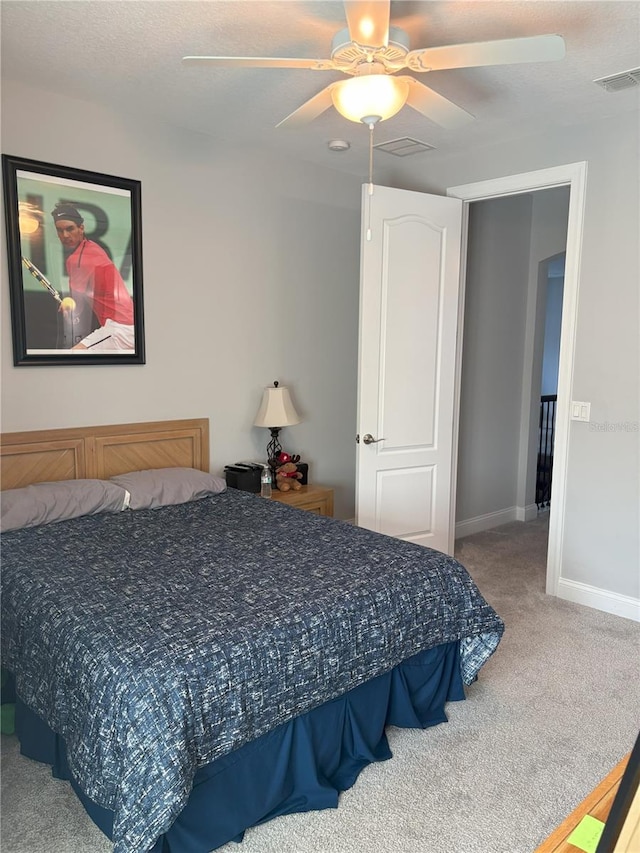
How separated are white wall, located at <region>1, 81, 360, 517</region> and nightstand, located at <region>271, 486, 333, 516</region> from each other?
41 cm

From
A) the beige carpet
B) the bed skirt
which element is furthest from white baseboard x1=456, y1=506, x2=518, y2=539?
the bed skirt

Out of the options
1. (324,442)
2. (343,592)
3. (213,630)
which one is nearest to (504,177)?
(324,442)

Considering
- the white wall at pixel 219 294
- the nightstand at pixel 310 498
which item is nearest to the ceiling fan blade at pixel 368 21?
the white wall at pixel 219 294

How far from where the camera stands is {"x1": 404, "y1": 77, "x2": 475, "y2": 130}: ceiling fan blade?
2.34 metres

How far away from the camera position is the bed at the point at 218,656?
1.68 m

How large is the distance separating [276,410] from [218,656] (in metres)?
2.29

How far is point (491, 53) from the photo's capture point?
2.02 m

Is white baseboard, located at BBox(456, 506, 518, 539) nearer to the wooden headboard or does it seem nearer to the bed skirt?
the wooden headboard

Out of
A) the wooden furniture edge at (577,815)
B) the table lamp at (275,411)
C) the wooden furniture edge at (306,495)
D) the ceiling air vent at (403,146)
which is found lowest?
the wooden furniture edge at (577,815)

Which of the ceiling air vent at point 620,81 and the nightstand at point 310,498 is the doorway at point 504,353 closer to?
the nightstand at point 310,498

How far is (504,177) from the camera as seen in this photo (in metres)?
3.88

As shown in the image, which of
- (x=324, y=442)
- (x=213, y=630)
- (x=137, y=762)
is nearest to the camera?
(x=137, y=762)

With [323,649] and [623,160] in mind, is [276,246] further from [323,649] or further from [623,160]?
[323,649]

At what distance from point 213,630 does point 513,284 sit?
13.9 ft
